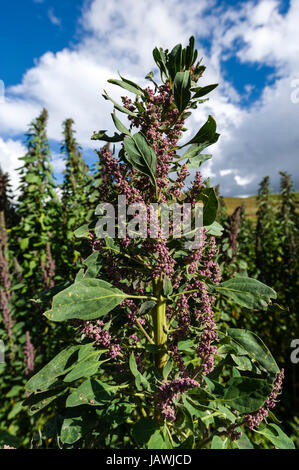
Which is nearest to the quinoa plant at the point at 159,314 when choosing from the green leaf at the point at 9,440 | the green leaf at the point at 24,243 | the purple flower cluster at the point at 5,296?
the green leaf at the point at 9,440

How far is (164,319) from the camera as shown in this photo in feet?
4.97

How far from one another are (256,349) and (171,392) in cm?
40

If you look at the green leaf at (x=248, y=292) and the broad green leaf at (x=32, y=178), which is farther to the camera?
the broad green leaf at (x=32, y=178)

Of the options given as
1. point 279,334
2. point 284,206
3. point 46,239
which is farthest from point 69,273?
point 284,206

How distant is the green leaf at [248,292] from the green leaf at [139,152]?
65 centimetres

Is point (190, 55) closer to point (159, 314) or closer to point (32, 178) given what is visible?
point (159, 314)

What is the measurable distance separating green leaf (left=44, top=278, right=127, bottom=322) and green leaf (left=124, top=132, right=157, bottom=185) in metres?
0.55

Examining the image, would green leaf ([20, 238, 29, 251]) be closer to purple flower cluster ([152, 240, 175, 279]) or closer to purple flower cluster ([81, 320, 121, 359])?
purple flower cluster ([81, 320, 121, 359])

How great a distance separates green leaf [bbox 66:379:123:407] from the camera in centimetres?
118

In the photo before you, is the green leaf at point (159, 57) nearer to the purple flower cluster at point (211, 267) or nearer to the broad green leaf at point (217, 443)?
the purple flower cluster at point (211, 267)

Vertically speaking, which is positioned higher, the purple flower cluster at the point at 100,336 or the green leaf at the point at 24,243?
the green leaf at the point at 24,243

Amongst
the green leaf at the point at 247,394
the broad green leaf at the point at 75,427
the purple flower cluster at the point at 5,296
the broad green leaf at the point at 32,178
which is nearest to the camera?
the green leaf at the point at 247,394

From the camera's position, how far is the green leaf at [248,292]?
126cm
